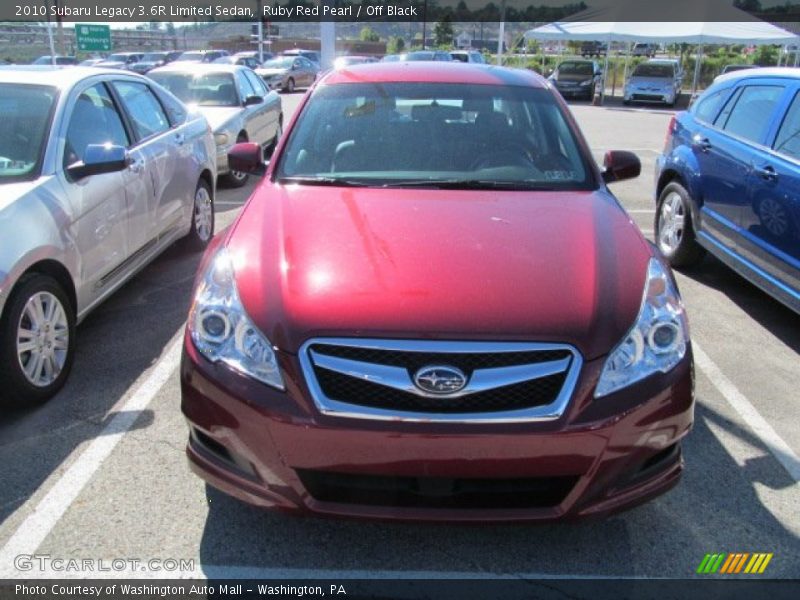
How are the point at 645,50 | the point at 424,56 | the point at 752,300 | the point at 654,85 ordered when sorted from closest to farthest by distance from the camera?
the point at 752,300 < the point at 424,56 < the point at 654,85 < the point at 645,50

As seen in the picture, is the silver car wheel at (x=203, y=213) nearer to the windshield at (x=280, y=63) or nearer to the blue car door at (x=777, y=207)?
the blue car door at (x=777, y=207)

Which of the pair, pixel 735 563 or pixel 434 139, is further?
pixel 434 139

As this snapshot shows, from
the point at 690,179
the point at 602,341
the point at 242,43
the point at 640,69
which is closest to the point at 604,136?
the point at 690,179

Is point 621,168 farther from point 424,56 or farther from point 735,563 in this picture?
point 424,56

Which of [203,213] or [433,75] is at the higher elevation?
[433,75]

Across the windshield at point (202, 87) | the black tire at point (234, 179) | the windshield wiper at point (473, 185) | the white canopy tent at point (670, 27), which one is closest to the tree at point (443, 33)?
the white canopy tent at point (670, 27)

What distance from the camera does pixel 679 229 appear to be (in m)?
5.96

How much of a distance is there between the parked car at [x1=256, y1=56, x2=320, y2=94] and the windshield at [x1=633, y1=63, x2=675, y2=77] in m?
12.3

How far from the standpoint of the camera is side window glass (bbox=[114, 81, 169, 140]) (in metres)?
5.00

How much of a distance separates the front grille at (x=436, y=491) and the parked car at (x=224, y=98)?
23.6 feet

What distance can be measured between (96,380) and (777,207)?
4.18 metres

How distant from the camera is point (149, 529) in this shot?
2.68m

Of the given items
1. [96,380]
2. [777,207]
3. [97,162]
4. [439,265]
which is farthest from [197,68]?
[439,265]

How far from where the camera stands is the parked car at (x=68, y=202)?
11.1 ft
